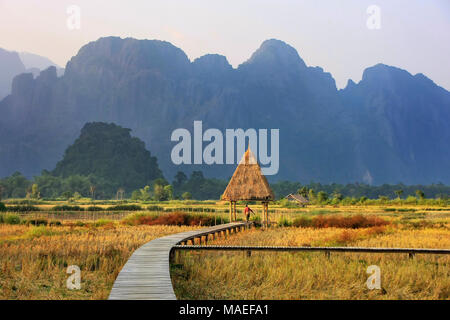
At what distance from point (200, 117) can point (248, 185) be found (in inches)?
5908

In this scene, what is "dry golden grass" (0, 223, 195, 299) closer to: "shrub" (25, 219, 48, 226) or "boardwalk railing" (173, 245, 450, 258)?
"boardwalk railing" (173, 245, 450, 258)

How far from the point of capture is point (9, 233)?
2320cm

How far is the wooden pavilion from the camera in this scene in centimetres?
3062

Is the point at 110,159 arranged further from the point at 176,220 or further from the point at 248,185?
the point at 176,220

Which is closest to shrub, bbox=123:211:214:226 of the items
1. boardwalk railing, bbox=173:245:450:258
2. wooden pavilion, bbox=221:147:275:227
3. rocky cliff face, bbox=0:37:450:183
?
wooden pavilion, bbox=221:147:275:227

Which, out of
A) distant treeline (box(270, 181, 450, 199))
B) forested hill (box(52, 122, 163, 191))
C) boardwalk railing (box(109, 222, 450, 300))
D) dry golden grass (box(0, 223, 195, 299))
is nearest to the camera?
boardwalk railing (box(109, 222, 450, 300))

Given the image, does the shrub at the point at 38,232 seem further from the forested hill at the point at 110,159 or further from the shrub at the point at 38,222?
the forested hill at the point at 110,159

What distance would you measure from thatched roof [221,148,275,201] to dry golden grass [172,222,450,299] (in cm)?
1357

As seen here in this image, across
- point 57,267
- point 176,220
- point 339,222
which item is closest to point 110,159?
point 176,220

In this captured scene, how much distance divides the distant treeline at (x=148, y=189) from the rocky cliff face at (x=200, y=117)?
39.5m

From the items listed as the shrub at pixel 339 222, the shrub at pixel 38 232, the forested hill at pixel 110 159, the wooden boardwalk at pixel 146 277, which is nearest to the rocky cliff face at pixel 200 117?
the forested hill at pixel 110 159

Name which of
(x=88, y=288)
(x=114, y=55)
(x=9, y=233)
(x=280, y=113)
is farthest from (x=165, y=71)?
(x=88, y=288)

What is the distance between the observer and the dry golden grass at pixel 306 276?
1148 centimetres

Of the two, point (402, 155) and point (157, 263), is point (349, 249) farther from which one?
point (402, 155)
